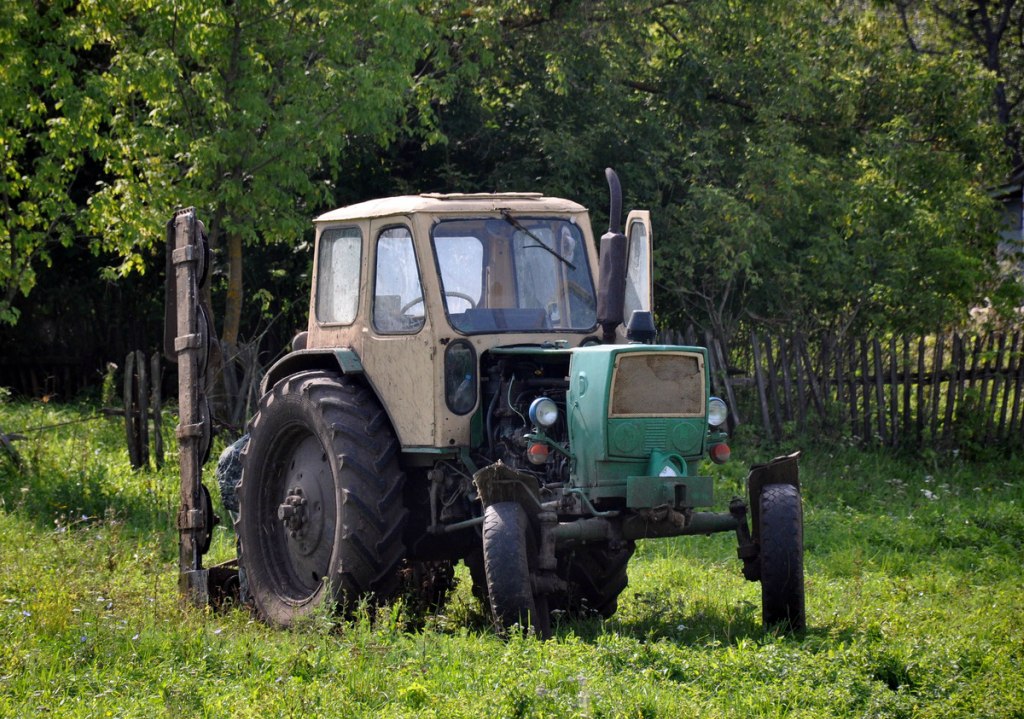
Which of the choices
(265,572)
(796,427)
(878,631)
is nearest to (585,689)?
(878,631)

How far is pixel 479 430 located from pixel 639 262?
4.16 feet

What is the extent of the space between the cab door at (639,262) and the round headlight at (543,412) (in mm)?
792

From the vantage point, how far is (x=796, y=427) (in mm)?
14141

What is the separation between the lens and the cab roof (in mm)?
7328

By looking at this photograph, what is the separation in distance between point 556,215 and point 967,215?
10031 millimetres

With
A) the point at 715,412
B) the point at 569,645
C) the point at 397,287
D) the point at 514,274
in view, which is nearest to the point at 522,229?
the point at 514,274

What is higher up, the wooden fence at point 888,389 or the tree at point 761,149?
the tree at point 761,149

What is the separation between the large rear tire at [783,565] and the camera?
22.1 feet

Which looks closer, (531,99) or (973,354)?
(973,354)

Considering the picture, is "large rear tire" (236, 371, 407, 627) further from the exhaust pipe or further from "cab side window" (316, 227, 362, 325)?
the exhaust pipe

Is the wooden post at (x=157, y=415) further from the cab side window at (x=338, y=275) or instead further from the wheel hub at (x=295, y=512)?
the wheel hub at (x=295, y=512)

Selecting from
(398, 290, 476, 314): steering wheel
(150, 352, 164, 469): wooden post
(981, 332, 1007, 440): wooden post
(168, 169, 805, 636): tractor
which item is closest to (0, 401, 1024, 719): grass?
(168, 169, 805, 636): tractor

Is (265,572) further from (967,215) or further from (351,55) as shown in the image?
(967,215)

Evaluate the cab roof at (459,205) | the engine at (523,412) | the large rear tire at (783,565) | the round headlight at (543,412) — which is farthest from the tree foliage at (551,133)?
the large rear tire at (783,565)
